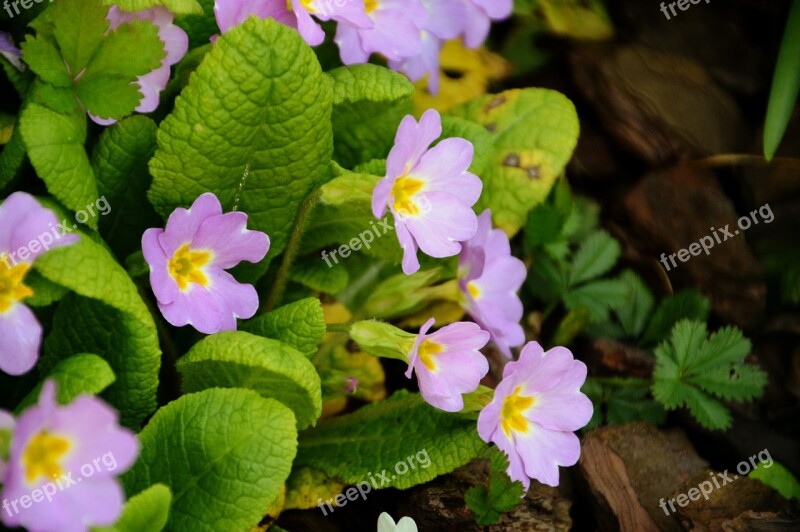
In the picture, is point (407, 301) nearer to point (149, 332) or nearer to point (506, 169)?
point (506, 169)

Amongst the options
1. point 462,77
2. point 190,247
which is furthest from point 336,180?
point 462,77

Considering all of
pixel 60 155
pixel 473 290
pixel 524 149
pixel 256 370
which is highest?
pixel 60 155

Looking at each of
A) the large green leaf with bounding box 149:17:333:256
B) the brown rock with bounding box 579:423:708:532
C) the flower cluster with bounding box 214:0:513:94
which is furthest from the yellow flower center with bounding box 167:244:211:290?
the brown rock with bounding box 579:423:708:532

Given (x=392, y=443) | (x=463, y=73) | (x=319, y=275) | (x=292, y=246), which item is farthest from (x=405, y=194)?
(x=463, y=73)

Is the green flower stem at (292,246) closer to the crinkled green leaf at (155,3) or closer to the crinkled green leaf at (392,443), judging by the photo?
the crinkled green leaf at (392,443)

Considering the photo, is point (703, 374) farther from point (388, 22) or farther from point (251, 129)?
point (251, 129)
